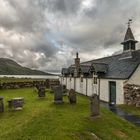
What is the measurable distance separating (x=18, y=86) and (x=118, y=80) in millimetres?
28163

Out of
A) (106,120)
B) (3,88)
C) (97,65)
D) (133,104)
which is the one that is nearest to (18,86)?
(3,88)

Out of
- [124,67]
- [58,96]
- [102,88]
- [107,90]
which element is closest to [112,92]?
[107,90]

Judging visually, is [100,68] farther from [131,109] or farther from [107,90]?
[131,109]

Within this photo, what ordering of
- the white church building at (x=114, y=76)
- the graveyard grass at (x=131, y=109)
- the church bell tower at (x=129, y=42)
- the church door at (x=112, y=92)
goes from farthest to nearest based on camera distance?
the church bell tower at (x=129, y=42) < the church door at (x=112, y=92) < the white church building at (x=114, y=76) < the graveyard grass at (x=131, y=109)

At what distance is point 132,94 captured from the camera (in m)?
21.0

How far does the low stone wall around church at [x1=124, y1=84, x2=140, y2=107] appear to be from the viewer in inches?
797

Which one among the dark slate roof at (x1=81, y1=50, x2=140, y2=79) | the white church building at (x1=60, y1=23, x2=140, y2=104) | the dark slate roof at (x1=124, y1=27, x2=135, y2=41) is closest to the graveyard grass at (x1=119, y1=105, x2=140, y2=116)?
the white church building at (x1=60, y1=23, x2=140, y2=104)

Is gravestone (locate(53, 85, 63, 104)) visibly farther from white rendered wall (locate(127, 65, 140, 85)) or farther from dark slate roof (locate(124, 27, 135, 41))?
dark slate roof (locate(124, 27, 135, 41))

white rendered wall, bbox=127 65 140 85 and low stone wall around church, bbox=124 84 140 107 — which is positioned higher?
white rendered wall, bbox=127 65 140 85

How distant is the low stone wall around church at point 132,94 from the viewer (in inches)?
797

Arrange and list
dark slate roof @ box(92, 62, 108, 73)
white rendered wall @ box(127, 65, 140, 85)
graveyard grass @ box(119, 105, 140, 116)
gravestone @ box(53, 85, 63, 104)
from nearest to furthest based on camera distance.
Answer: graveyard grass @ box(119, 105, 140, 116), gravestone @ box(53, 85, 63, 104), white rendered wall @ box(127, 65, 140, 85), dark slate roof @ box(92, 62, 108, 73)

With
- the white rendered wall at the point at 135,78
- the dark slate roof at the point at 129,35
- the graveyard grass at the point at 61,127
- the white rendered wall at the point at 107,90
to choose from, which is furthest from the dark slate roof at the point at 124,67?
the graveyard grass at the point at 61,127

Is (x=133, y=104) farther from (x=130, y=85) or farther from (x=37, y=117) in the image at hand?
(x=37, y=117)

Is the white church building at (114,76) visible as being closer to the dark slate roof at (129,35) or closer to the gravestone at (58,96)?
the dark slate roof at (129,35)
